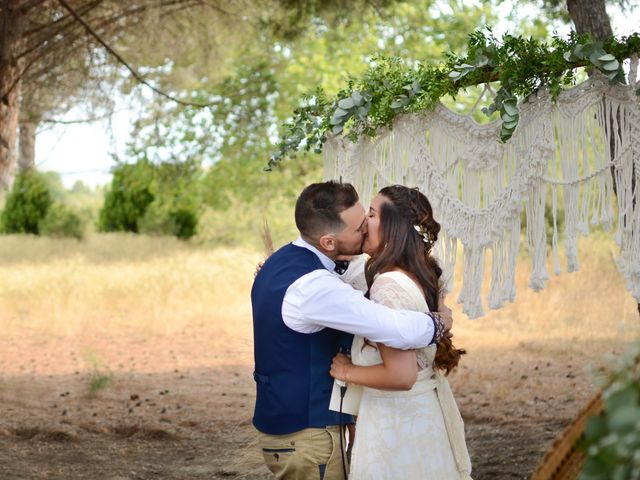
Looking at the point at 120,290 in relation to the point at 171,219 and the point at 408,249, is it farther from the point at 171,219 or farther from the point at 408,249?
the point at 408,249

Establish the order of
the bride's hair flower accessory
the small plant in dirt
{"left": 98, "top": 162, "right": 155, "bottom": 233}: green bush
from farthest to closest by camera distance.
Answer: {"left": 98, "top": 162, "right": 155, "bottom": 233}: green bush → the small plant in dirt → the bride's hair flower accessory

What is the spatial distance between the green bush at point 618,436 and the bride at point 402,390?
1.31m

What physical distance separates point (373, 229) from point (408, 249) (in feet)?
0.39

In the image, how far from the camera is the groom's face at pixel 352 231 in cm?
251

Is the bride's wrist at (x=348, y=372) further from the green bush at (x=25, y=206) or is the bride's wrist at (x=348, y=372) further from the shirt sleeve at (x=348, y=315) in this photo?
the green bush at (x=25, y=206)

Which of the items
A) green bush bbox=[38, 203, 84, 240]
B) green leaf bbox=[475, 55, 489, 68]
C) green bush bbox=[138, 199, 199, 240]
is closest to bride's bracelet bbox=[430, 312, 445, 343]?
green leaf bbox=[475, 55, 489, 68]

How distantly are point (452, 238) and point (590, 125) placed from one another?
0.67 m

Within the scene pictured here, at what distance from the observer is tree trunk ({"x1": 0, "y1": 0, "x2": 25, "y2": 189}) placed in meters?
6.86

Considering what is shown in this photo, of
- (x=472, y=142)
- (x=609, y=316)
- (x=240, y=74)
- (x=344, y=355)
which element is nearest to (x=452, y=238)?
(x=472, y=142)

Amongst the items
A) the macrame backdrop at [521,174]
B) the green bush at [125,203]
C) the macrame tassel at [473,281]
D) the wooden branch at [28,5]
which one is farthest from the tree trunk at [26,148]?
the macrame tassel at [473,281]

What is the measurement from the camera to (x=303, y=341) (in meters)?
2.46

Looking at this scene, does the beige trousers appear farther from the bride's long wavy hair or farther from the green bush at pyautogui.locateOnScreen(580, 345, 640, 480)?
the green bush at pyautogui.locateOnScreen(580, 345, 640, 480)

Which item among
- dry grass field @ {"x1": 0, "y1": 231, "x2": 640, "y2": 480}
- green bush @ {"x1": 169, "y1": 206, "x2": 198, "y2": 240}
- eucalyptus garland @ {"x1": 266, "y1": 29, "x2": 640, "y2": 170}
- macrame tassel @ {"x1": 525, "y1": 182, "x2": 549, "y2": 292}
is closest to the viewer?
eucalyptus garland @ {"x1": 266, "y1": 29, "x2": 640, "y2": 170}

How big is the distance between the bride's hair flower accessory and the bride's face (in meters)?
0.11
